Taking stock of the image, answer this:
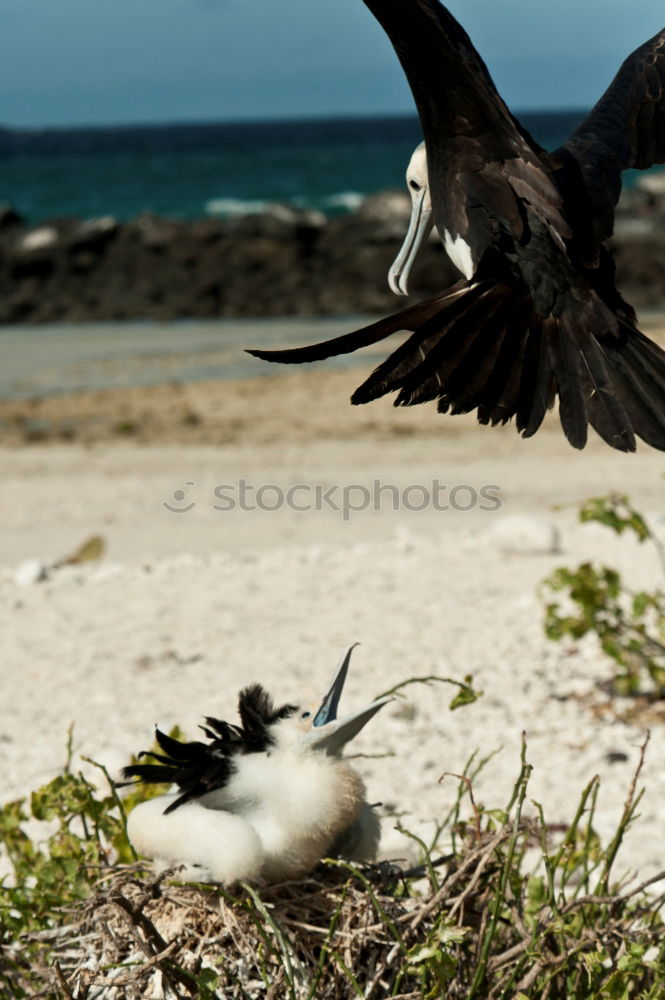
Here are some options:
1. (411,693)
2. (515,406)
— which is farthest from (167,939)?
(411,693)

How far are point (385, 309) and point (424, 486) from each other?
35.6 feet

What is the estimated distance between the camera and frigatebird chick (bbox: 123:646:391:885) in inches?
85.7

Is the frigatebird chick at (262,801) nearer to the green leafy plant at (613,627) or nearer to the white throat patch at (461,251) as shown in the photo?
the white throat patch at (461,251)

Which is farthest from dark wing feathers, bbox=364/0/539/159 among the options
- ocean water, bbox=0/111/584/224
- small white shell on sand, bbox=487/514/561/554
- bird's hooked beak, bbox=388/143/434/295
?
ocean water, bbox=0/111/584/224

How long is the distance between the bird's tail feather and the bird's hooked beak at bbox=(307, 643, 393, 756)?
0.46 meters

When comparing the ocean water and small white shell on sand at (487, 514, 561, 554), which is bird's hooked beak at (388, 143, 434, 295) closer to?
small white shell on sand at (487, 514, 561, 554)

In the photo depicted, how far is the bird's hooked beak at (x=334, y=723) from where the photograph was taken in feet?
6.98

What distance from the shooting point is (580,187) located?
8.43 feet

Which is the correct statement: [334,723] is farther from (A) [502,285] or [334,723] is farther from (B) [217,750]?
(A) [502,285]

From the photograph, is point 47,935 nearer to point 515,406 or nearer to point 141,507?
point 515,406

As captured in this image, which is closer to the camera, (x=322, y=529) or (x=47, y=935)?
(x=47, y=935)

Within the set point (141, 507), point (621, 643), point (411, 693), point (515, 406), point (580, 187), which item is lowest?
point (141, 507)

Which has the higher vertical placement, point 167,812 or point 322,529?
point 167,812

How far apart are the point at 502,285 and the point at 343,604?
10.1 feet
